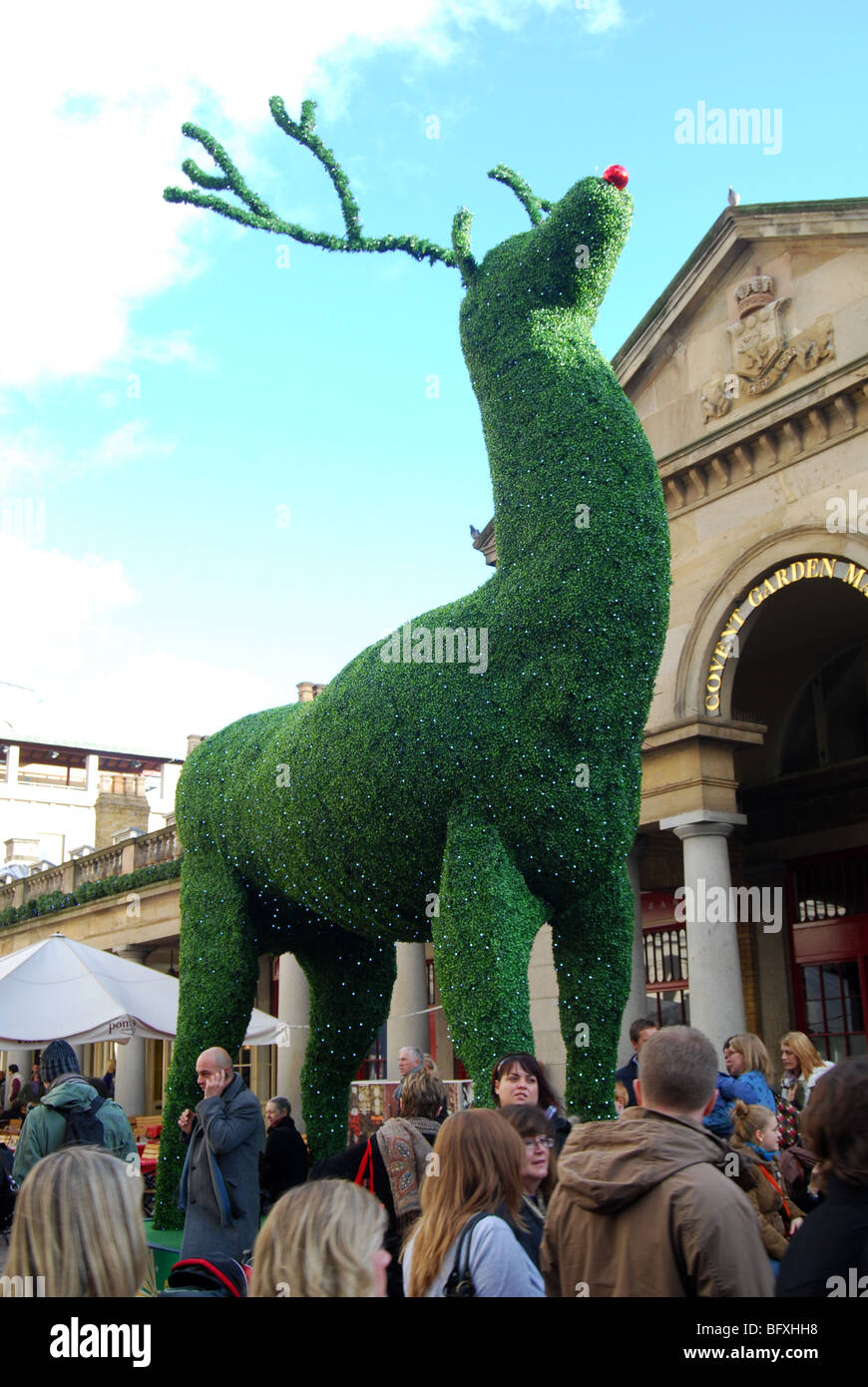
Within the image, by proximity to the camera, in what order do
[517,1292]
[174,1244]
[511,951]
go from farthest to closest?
[174,1244] → [511,951] → [517,1292]

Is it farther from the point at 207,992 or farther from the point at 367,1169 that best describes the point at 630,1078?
the point at 367,1169

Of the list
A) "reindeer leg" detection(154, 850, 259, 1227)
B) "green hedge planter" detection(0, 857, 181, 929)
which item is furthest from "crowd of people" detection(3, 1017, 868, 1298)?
"green hedge planter" detection(0, 857, 181, 929)

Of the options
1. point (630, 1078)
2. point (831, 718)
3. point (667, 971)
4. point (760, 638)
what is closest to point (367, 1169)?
point (630, 1078)

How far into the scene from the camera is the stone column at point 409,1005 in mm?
17391

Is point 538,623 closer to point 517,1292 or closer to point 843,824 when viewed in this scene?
point 517,1292

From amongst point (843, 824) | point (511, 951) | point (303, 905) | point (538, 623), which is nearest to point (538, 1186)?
point (511, 951)

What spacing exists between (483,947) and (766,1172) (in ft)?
5.86

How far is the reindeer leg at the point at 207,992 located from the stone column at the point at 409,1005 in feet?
29.8

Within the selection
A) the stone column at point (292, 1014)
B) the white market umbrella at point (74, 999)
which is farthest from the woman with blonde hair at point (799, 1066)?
the stone column at point (292, 1014)

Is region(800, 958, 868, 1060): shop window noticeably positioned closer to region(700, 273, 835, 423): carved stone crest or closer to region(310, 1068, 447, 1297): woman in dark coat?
region(700, 273, 835, 423): carved stone crest

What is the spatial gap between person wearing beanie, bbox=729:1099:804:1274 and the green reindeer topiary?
126 centimetres

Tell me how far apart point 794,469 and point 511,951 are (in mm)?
9073

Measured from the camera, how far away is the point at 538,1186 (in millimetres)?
4285
